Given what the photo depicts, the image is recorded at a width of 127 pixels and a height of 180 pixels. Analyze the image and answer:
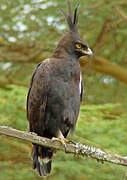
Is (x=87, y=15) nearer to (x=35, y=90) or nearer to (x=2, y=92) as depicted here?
(x=2, y=92)

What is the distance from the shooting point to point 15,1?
6.89 metres

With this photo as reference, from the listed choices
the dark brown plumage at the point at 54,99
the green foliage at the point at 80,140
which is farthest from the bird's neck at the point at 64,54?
the green foliage at the point at 80,140

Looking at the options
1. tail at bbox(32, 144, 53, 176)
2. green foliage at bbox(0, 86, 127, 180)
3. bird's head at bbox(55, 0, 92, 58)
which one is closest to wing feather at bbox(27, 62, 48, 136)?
tail at bbox(32, 144, 53, 176)

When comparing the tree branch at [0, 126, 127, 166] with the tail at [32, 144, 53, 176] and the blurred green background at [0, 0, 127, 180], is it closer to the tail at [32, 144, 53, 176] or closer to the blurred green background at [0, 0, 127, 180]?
the tail at [32, 144, 53, 176]

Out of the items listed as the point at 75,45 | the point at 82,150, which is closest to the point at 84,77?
the point at 75,45

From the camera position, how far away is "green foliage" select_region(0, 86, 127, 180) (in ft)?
17.4

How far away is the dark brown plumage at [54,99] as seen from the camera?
13.8 feet

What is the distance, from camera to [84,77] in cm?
830

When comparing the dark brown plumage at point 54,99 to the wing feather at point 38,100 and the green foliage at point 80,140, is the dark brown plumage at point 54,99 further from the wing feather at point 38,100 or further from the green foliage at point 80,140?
the green foliage at point 80,140

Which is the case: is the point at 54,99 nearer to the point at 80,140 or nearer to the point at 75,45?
the point at 75,45

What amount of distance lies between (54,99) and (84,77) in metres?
4.17

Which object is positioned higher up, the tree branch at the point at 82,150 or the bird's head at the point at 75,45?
the bird's head at the point at 75,45

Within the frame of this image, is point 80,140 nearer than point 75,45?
No

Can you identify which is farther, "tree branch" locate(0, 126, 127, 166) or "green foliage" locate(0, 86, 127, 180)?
"green foliage" locate(0, 86, 127, 180)
